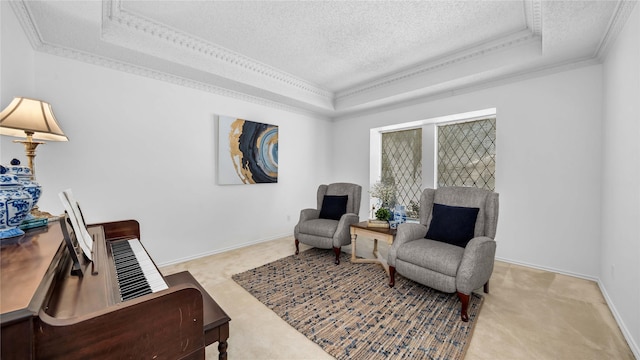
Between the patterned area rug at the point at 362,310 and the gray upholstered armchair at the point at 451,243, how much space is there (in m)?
0.20

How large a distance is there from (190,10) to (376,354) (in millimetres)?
3122

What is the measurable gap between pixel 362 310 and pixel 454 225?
3.80 ft

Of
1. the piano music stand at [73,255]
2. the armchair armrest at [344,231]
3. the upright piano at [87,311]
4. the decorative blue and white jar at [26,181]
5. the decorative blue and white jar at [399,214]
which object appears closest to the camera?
the upright piano at [87,311]

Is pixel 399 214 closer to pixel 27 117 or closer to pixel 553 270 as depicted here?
pixel 553 270

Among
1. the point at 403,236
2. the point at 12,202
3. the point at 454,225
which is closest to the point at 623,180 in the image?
the point at 454,225

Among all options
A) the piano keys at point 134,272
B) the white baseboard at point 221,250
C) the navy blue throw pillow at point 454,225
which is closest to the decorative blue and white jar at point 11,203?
the piano keys at point 134,272

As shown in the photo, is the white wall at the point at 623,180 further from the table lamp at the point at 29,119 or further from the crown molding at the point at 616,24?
the table lamp at the point at 29,119

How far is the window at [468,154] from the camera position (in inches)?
138

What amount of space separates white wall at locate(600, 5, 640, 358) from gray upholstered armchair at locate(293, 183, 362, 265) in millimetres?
2292

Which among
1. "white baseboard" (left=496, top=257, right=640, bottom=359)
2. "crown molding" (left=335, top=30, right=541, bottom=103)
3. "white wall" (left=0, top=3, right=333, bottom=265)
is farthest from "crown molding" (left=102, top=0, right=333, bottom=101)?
"white baseboard" (left=496, top=257, right=640, bottom=359)

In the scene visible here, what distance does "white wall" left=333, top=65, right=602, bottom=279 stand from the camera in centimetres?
267

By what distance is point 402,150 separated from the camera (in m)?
4.45

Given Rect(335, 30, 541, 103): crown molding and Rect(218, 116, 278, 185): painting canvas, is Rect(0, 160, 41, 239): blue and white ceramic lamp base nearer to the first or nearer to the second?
Rect(218, 116, 278, 185): painting canvas

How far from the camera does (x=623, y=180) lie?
198 centimetres
